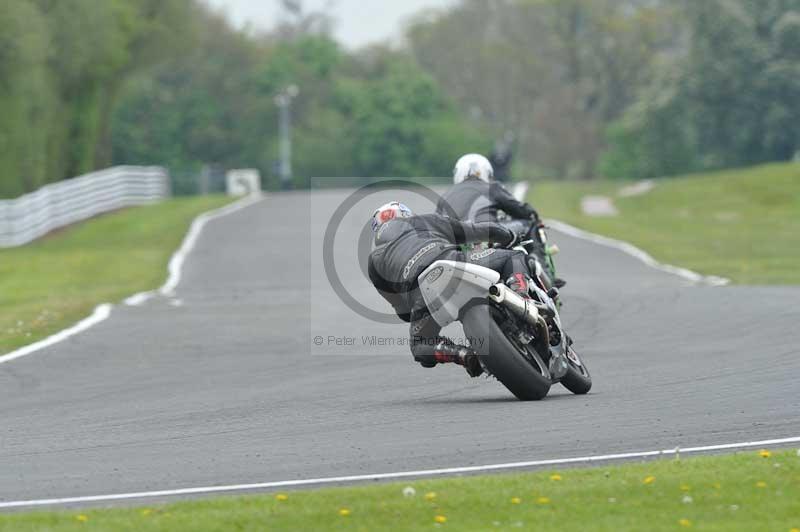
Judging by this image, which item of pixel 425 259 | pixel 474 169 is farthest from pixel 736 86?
pixel 425 259

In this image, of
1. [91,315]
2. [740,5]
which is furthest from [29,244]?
[740,5]

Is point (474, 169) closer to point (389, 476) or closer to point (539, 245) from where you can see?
point (539, 245)

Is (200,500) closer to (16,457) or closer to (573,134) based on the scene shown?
(16,457)

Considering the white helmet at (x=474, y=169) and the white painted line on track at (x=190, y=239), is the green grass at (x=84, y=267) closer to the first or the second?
the white painted line on track at (x=190, y=239)

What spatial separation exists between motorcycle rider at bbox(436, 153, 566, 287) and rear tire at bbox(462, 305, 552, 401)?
2.90 m

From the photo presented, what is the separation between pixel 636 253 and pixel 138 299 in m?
9.91

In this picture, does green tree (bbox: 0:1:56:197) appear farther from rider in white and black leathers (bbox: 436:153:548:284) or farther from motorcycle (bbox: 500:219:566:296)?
rider in white and black leathers (bbox: 436:153:548:284)

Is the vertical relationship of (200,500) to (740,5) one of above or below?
below

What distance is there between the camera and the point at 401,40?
112 metres

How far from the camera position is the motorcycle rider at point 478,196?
12898 millimetres

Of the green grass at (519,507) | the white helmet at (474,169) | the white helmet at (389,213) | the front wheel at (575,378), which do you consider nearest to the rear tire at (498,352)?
the front wheel at (575,378)

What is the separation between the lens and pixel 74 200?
1598 inches

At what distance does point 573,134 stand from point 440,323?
287 ft

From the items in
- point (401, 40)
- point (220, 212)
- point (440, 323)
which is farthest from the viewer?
point (401, 40)
